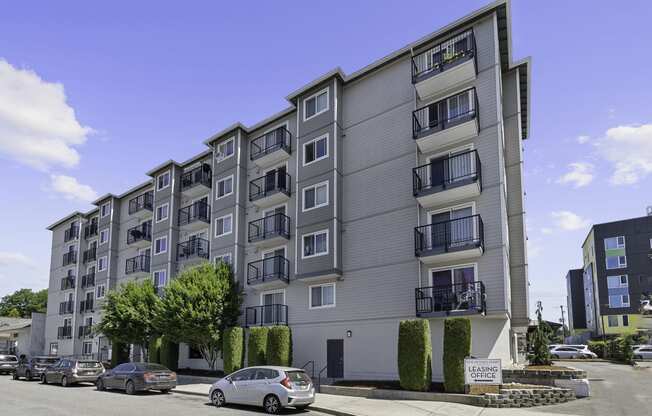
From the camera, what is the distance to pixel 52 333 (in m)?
51.8

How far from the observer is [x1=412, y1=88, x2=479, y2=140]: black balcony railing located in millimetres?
22531

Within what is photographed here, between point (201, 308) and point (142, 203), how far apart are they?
677 inches

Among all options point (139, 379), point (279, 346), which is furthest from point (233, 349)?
point (139, 379)

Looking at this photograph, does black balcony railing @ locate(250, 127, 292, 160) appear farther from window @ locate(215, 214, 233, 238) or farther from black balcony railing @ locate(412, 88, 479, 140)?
black balcony railing @ locate(412, 88, 479, 140)

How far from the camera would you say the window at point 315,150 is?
90.9ft

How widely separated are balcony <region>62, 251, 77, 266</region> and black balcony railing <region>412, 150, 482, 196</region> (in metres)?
39.1

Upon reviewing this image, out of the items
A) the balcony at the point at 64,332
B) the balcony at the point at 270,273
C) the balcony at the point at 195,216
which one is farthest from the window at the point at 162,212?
the balcony at the point at 64,332

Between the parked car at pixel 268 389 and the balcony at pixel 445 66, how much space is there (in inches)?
557

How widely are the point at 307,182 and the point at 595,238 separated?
56.4 meters

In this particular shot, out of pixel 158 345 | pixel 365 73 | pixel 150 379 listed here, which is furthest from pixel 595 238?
pixel 150 379

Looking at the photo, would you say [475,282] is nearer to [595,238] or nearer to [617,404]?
[617,404]

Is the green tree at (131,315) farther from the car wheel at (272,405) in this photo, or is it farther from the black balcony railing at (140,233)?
the car wheel at (272,405)

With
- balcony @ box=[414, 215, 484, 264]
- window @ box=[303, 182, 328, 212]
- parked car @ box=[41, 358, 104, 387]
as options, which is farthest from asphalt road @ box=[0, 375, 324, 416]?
window @ box=[303, 182, 328, 212]

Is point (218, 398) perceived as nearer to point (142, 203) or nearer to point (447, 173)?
point (447, 173)
